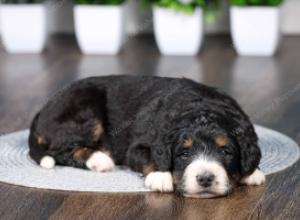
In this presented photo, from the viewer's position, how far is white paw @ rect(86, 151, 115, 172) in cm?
452

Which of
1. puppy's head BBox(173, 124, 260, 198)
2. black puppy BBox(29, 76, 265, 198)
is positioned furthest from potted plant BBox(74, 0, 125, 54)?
puppy's head BBox(173, 124, 260, 198)

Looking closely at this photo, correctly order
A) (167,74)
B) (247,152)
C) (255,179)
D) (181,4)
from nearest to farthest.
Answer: (247,152) → (255,179) → (167,74) → (181,4)

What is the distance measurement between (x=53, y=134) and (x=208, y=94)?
2.85 ft

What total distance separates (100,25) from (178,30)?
75 centimetres

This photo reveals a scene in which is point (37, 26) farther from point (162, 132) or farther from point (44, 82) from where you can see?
point (162, 132)

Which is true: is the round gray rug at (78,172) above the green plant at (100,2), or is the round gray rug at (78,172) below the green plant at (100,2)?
above

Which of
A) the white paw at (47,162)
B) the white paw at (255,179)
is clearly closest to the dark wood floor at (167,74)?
the white paw at (255,179)

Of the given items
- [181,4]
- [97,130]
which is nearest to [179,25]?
[181,4]

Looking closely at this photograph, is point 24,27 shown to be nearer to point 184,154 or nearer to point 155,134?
point 155,134

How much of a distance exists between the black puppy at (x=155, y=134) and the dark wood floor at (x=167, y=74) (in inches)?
5.3

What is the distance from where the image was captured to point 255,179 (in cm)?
429

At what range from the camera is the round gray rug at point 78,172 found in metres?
4.28

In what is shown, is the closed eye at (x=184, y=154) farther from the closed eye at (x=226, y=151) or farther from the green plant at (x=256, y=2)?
the green plant at (x=256, y=2)

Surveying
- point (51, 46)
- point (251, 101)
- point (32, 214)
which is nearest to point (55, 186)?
point (32, 214)
